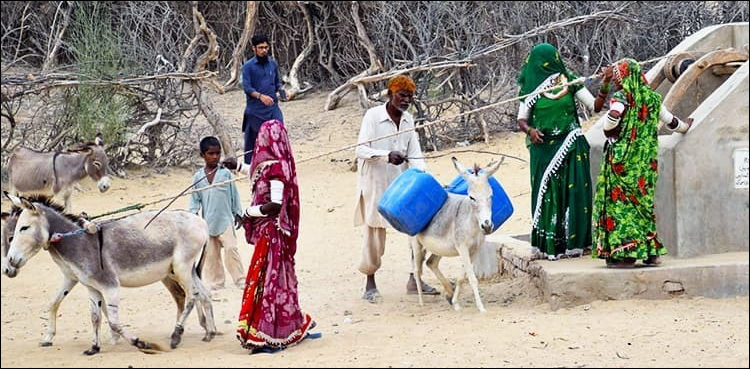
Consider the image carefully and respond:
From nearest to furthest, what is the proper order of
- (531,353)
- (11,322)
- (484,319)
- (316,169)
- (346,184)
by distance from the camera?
(531,353), (484,319), (11,322), (346,184), (316,169)

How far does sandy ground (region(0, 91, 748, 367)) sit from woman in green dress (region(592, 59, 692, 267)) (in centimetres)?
38

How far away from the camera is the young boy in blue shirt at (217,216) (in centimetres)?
894

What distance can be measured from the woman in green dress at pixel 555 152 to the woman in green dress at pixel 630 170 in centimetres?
40

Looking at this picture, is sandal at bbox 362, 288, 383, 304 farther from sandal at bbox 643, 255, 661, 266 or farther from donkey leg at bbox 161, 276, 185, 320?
sandal at bbox 643, 255, 661, 266

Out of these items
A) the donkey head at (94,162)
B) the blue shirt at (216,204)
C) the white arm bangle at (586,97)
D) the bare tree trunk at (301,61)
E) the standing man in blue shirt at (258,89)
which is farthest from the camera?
the bare tree trunk at (301,61)

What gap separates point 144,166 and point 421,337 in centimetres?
810

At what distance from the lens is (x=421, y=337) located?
7.17 m

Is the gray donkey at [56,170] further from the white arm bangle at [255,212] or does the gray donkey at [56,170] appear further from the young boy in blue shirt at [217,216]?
Result: the white arm bangle at [255,212]

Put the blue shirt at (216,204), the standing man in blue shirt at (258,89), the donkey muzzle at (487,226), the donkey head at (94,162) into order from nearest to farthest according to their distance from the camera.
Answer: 1. the donkey muzzle at (487,226)
2. the blue shirt at (216,204)
3. the standing man in blue shirt at (258,89)
4. the donkey head at (94,162)

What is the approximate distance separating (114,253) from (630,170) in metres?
3.51

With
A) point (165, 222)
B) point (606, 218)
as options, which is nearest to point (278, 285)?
point (165, 222)

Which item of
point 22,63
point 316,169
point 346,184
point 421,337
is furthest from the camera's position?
point 22,63

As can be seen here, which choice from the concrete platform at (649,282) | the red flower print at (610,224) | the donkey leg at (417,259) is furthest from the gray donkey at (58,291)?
the red flower print at (610,224)

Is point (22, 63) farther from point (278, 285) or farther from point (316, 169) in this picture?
point (278, 285)
